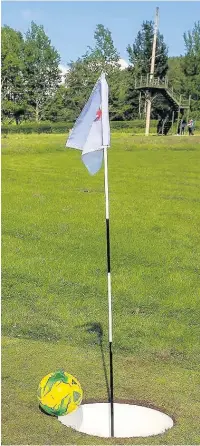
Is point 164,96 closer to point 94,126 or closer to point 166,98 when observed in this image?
point 166,98

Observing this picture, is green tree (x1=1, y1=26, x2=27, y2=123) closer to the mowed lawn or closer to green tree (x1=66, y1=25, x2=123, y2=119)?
green tree (x1=66, y1=25, x2=123, y2=119)

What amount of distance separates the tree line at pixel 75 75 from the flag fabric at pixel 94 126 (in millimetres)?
79188

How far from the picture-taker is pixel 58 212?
2156cm

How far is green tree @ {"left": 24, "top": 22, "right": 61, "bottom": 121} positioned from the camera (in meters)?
95.2

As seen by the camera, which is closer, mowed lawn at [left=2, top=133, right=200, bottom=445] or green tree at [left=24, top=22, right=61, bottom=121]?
mowed lawn at [left=2, top=133, right=200, bottom=445]

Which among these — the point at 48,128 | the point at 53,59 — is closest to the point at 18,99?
the point at 53,59

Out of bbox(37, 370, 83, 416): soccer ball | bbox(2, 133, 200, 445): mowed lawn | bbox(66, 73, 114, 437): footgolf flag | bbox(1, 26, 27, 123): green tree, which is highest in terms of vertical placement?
bbox(1, 26, 27, 123): green tree

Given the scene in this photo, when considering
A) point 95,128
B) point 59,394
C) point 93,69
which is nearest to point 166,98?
point 93,69

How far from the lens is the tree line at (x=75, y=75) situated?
8925 centimetres

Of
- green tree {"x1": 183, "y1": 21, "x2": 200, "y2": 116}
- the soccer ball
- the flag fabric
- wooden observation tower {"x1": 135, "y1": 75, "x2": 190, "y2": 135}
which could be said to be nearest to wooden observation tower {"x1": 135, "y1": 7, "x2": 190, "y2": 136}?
wooden observation tower {"x1": 135, "y1": 75, "x2": 190, "y2": 135}

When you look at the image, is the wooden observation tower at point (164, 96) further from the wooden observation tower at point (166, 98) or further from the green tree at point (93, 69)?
the green tree at point (93, 69)

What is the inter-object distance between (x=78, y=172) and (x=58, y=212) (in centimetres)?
1009

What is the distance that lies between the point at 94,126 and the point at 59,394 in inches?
120

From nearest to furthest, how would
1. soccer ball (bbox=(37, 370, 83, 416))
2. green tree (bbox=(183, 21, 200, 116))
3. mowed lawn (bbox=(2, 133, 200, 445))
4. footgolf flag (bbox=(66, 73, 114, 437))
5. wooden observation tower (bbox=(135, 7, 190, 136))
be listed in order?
soccer ball (bbox=(37, 370, 83, 416)) < footgolf flag (bbox=(66, 73, 114, 437)) < mowed lawn (bbox=(2, 133, 200, 445)) < wooden observation tower (bbox=(135, 7, 190, 136)) < green tree (bbox=(183, 21, 200, 116))
